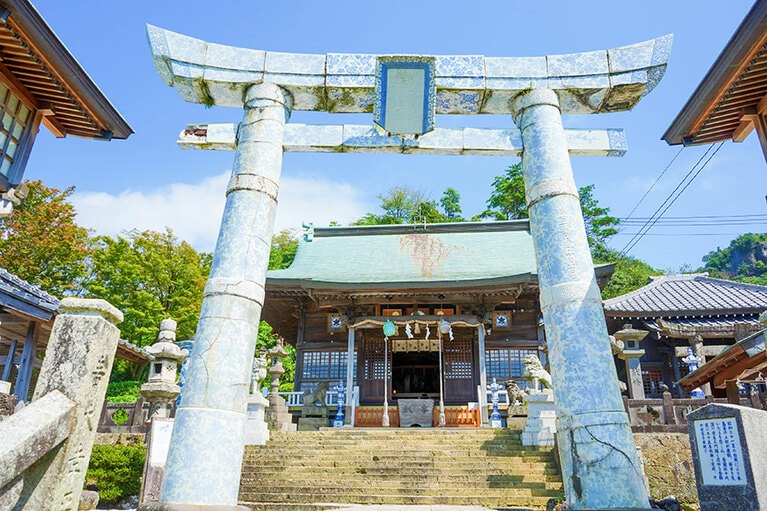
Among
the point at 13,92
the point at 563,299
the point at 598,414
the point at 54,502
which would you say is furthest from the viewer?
the point at 13,92

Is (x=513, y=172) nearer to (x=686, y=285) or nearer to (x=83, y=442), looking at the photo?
(x=686, y=285)

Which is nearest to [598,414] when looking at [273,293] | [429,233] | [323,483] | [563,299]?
[563,299]

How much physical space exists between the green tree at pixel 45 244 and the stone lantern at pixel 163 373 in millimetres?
18158

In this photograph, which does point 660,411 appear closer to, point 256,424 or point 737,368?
point 737,368

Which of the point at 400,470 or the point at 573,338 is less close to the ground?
the point at 573,338

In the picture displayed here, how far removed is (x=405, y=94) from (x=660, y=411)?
369 inches

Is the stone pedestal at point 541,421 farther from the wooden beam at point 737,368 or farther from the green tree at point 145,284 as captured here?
the green tree at point 145,284

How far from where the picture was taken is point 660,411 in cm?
1120

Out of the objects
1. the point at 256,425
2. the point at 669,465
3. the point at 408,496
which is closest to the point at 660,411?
the point at 669,465

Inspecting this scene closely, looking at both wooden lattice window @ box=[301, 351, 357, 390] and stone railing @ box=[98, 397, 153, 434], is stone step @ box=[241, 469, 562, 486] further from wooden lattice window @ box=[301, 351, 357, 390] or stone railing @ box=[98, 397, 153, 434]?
wooden lattice window @ box=[301, 351, 357, 390]

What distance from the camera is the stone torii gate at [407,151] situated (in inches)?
189

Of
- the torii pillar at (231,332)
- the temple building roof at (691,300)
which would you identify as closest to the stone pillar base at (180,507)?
the torii pillar at (231,332)

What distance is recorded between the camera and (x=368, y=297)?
17.9 metres

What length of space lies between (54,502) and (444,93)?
5.89m
